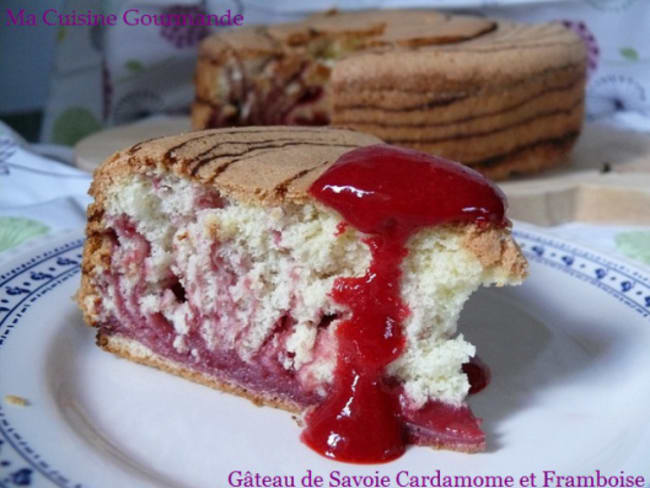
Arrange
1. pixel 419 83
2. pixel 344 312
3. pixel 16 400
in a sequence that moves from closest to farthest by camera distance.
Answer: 1. pixel 16 400
2. pixel 344 312
3. pixel 419 83

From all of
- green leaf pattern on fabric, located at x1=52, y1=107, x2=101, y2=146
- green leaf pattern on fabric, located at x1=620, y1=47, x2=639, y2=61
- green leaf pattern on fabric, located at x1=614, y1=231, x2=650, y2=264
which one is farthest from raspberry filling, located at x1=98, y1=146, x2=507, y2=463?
green leaf pattern on fabric, located at x1=620, y1=47, x2=639, y2=61

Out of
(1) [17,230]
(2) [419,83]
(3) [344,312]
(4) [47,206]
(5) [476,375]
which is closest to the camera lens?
(3) [344,312]

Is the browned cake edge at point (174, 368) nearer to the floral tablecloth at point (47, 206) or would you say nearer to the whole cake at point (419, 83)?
the floral tablecloth at point (47, 206)

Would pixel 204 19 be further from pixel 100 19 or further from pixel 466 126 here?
pixel 466 126

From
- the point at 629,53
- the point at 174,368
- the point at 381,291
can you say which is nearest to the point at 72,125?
the point at 174,368

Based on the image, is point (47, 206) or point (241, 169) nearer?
point (241, 169)

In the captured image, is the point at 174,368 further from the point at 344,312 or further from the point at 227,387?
the point at 344,312

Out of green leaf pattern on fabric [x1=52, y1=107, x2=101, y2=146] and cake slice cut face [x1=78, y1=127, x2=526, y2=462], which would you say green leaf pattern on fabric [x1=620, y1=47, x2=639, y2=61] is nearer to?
green leaf pattern on fabric [x1=52, y1=107, x2=101, y2=146]
